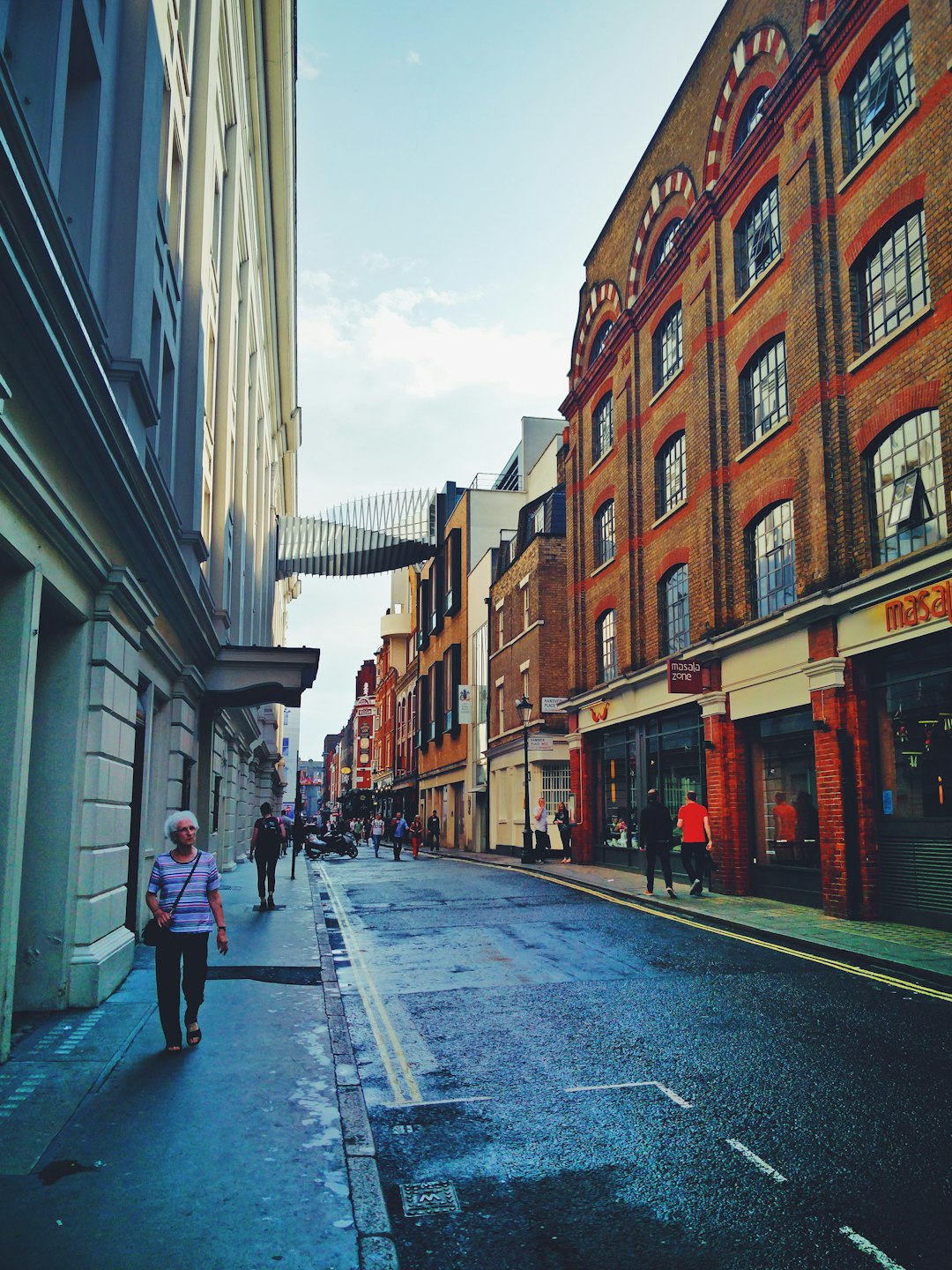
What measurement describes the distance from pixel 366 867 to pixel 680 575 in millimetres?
14128

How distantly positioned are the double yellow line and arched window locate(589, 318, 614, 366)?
19.0 meters

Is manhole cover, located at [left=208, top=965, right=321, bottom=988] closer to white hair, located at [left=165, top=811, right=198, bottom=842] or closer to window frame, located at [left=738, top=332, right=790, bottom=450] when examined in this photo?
white hair, located at [left=165, top=811, right=198, bottom=842]

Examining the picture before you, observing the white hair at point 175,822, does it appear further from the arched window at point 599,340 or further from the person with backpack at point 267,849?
the arched window at point 599,340

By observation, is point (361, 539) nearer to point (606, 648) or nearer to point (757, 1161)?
point (606, 648)

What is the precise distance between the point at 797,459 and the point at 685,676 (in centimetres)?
461

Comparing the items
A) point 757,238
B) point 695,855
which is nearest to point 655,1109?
point 695,855

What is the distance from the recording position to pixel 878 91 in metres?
14.6

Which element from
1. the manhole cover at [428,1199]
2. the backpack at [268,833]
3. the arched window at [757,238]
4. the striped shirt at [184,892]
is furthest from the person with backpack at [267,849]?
the arched window at [757,238]

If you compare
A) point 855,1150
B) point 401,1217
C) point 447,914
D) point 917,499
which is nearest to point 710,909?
point 447,914

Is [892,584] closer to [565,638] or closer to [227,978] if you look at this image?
[227,978]

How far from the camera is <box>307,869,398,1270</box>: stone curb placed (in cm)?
396

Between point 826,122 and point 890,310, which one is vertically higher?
point 826,122

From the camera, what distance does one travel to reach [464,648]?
4747cm

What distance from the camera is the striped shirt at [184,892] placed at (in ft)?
23.2
